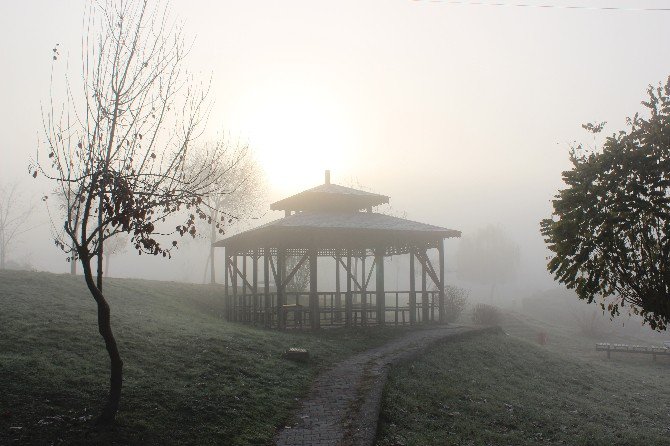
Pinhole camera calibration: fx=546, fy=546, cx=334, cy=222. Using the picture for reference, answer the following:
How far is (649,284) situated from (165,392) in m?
9.67

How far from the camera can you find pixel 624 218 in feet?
33.8

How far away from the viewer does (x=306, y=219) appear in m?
23.9

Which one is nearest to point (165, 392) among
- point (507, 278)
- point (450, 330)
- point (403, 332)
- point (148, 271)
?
point (403, 332)

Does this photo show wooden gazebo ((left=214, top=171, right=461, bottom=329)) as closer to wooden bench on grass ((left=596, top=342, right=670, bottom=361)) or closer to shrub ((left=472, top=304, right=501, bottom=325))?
shrub ((left=472, top=304, right=501, bottom=325))

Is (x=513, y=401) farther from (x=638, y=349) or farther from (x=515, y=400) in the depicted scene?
(x=638, y=349)

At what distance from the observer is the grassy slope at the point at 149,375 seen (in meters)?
8.93

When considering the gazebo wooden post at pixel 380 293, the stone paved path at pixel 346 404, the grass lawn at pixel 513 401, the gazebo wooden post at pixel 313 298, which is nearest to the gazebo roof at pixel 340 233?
the gazebo wooden post at pixel 313 298

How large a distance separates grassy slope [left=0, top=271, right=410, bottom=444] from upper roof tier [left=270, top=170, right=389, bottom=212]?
325 inches

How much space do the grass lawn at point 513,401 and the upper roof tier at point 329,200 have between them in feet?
29.2

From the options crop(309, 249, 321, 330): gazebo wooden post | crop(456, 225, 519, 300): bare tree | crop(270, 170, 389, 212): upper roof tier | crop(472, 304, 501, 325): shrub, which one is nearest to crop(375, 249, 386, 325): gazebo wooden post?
crop(309, 249, 321, 330): gazebo wooden post

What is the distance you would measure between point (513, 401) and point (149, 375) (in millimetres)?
9540

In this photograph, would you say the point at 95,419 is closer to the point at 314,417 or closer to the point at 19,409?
the point at 19,409

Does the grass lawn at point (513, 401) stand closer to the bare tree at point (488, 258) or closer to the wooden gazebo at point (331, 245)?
the wooden gazebo at point (331, 245)

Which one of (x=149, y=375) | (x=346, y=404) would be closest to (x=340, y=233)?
(x=346, y=404)
